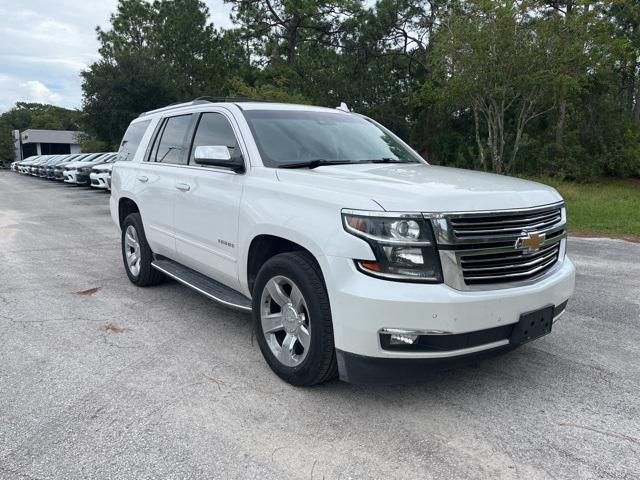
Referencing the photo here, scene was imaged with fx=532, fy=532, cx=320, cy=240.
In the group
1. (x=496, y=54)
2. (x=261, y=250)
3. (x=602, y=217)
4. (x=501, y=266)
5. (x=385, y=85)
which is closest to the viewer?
(x=501, y=266)

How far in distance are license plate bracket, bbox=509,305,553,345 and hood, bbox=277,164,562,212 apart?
0.66 m

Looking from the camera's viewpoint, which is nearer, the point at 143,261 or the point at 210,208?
the point at 210,208

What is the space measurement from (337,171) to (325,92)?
27.6m

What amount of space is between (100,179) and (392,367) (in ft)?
64.5

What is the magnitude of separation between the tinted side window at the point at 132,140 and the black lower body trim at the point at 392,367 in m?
4.23

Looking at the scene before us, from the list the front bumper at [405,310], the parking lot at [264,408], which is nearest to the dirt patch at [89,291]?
the parking lot at [264,408]

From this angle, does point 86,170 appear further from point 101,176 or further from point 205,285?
point 205,285

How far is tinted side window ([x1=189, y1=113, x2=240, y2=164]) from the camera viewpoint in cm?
434

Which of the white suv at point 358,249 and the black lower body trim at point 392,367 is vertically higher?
the white suv at point 358,249

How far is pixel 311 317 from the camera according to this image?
10.6 feet

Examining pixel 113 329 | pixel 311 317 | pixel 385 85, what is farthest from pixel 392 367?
pixel 385 85

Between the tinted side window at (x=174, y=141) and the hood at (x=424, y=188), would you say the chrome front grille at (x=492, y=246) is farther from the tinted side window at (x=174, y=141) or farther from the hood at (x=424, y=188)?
the tinted side window at (x=174, y=141)

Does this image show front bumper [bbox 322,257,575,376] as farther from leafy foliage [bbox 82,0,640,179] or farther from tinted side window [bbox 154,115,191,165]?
leafy foliage [bbox 82,0,640,179]

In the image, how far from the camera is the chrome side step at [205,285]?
4078 mm
